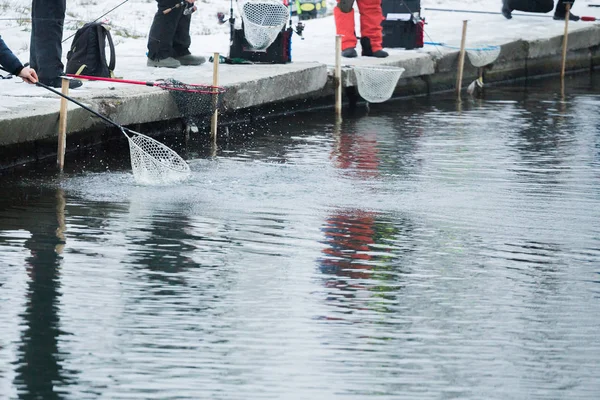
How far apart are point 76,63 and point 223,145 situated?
4.58 ft

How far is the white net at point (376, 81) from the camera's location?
1323 centimetres

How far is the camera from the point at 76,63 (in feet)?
35.5

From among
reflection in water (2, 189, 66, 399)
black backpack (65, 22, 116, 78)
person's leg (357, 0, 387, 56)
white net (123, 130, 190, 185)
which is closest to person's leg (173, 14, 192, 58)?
black backpack (65, 22, 116, 78)

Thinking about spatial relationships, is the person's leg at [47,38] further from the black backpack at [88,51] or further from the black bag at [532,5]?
the black bag at [532,5]

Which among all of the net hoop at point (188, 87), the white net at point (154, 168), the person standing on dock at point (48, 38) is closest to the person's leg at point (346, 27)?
the net hoop at point (188, 87)

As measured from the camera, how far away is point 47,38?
33.3 feet

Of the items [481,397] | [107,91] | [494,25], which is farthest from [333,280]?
[494,25]

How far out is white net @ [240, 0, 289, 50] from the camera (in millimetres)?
12602

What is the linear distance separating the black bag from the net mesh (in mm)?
9306

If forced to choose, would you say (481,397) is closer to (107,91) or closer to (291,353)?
(291,353)

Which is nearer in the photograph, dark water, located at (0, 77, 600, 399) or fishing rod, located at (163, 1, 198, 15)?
dark water, located at (0, 77, 600, 399)

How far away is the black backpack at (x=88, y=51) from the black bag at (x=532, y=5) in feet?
32.1

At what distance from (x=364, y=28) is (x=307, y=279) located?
8.21 m

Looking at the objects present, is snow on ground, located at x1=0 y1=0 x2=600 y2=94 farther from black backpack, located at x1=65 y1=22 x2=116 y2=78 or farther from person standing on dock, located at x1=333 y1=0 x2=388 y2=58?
black backpack, located at x1=65 y1=22 x2=116 y2=78
